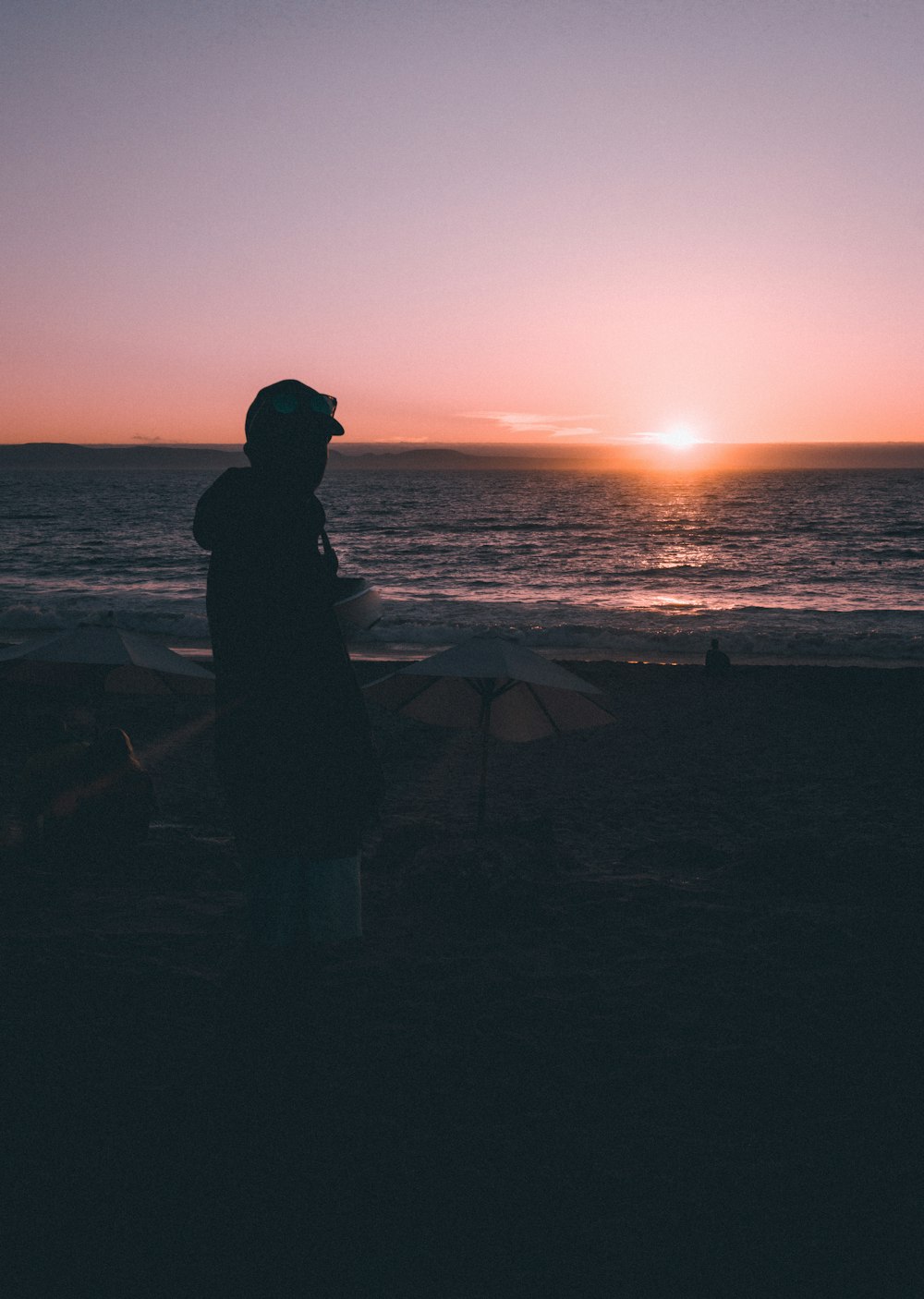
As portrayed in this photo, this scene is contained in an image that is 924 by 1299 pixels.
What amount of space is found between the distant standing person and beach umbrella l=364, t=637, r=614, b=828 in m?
4.80

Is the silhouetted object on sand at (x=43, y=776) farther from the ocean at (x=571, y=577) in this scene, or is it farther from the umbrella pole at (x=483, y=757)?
the ocean at (x=571, y=577)

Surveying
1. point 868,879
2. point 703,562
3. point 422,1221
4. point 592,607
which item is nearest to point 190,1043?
point 422,1221

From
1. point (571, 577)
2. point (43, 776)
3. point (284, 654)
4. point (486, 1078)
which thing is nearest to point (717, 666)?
point (43, 776)

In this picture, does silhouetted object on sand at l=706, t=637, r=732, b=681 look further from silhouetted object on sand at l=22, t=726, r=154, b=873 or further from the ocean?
silhouetted object on sand at l=22, t=726, r=154, b=873

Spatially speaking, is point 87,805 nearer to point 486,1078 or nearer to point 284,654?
point 486,1078

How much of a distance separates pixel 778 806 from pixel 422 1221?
7.20 metres

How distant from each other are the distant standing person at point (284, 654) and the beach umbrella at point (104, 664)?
5925mm

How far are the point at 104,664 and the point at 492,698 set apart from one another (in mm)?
3815

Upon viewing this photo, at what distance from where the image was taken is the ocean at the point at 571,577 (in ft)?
71.5

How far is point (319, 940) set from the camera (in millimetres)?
3043

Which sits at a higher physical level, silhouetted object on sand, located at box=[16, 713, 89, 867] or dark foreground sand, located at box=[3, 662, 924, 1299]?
silhouetted object on sand, located at box=[16, 713, 89, 867]

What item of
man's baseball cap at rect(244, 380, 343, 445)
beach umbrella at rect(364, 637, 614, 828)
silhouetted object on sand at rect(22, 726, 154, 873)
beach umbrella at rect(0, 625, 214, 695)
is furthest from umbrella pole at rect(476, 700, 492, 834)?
man's baseball cap at rect(244, 380, 343, 445)

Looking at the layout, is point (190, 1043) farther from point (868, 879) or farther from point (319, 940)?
point (868, 879)

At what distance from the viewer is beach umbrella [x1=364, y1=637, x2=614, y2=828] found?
7.88 meters
